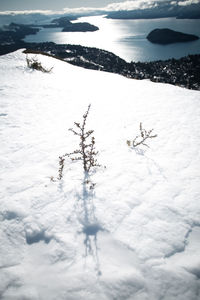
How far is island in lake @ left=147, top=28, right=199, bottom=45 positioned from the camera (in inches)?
4189

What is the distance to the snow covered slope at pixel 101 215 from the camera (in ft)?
5.00

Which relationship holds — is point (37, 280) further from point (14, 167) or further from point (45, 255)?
point (14, 167)

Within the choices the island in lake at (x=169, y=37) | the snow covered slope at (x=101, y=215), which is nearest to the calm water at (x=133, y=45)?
the island in lake at (x=169, y=37)

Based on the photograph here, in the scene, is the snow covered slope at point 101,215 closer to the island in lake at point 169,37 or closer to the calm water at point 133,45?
the calm water at point 133,45

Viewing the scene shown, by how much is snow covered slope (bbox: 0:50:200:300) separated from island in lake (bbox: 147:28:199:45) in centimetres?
12858

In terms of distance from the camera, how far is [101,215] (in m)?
→ 2.10

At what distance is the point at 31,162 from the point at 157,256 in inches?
94.9

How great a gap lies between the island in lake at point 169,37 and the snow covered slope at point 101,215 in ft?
422

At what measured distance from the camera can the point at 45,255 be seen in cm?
171

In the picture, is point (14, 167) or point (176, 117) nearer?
point (14, 167)

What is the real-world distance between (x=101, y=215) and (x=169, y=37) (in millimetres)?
149716

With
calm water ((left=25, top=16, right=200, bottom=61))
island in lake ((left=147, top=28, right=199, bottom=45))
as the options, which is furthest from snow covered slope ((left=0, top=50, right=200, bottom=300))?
island in lake ((left=147, top=28, right=199, bottom=45))

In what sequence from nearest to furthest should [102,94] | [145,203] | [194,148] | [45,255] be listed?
[45,255] → [145,203] → [194,148] → [102,94]

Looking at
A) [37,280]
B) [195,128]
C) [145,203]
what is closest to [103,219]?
[145,203]
